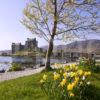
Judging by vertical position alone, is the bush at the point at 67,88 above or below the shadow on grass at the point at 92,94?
above

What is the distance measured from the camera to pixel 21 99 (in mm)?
10117

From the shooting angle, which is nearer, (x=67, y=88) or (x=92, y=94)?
(x=67, y=88)

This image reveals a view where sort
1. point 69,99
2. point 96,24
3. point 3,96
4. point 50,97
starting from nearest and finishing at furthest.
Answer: point 69,99, point 50,97, point 3,96, point 96,24

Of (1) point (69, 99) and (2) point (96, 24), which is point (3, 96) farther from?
(2) point (96, 24)

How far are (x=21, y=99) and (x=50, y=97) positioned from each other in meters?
1.06

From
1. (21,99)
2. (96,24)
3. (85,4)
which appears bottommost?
(21,99)

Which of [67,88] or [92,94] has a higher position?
[67,88]

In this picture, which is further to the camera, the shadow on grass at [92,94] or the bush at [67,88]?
the shadow on grass at [92,94]

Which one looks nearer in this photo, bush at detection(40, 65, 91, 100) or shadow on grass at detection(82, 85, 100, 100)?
bush at detection(40, 65, 91, 100)

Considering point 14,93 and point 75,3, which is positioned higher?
point 75,3

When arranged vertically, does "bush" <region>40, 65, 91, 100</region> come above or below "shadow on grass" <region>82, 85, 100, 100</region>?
above

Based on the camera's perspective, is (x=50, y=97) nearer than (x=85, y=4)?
Yes

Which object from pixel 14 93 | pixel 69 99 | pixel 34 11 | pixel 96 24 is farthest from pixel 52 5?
pixel 69 99

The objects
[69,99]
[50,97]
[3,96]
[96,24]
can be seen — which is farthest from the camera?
[96,24]
